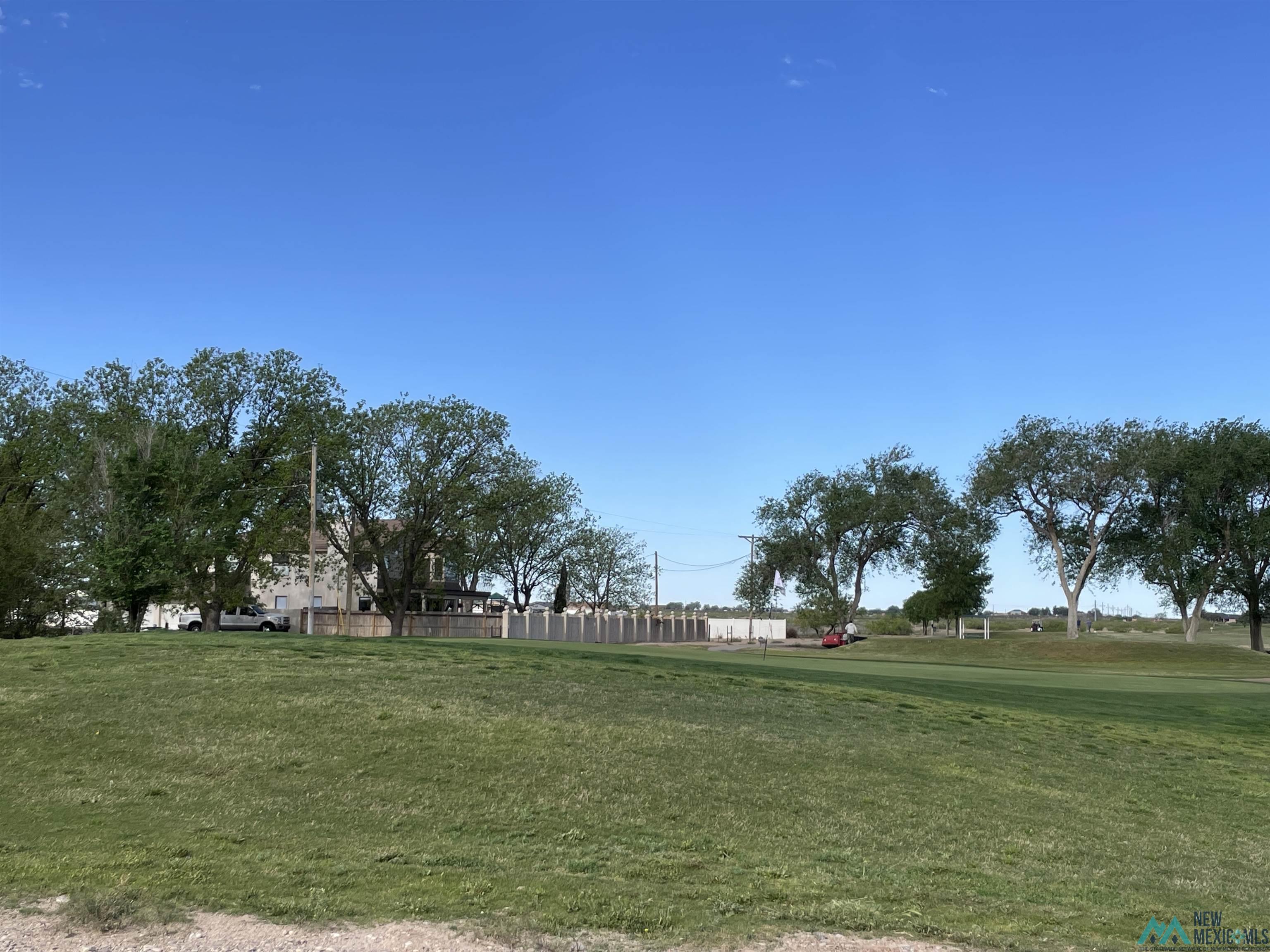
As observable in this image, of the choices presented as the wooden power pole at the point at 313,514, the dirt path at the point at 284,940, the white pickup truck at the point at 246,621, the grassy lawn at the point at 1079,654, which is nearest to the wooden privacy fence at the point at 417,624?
the white pickup truck at the point at 246,621

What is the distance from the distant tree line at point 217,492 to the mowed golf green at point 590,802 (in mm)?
9031

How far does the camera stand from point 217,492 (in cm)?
4403

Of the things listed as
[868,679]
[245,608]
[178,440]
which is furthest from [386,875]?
[245,608]

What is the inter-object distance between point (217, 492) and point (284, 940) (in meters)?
41.7

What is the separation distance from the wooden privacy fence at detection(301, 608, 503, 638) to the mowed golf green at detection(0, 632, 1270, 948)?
4329 centimetres

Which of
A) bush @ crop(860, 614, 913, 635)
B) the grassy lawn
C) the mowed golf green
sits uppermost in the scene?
the mowed golf green

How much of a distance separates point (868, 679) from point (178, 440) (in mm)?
23223

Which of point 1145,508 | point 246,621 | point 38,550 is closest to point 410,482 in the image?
point 246,621

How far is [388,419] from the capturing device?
5850cm

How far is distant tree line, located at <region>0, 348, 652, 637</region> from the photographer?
26.9 metres

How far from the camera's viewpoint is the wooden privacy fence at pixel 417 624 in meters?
61.6

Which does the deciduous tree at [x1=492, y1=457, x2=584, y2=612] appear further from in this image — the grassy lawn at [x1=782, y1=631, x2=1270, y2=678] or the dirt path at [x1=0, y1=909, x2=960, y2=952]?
the dirt path at [x1=0, y1=909, x2=960, y2=952]

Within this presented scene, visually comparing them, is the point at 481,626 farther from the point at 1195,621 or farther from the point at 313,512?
the point at 1195,621

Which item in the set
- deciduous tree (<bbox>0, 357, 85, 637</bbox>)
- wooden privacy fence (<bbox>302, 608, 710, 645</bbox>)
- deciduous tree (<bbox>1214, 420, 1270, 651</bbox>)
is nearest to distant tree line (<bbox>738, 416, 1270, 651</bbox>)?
deciduous tree (<bbox>1214, 420, 1270, 651</bbox>)
